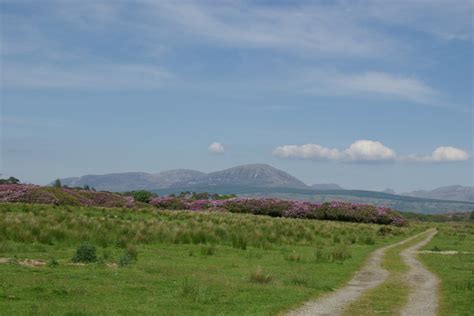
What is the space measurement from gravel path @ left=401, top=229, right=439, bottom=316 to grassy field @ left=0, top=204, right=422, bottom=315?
218 cm

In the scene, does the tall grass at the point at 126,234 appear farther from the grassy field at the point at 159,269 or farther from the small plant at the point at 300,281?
the small plant at the point at 300,281

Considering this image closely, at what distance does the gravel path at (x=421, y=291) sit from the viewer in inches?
507

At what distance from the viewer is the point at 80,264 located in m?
17.3

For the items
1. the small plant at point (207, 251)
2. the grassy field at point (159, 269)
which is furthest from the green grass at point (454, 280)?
the small plant at point (207, 251)

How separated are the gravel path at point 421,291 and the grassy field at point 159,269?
7.16 feet

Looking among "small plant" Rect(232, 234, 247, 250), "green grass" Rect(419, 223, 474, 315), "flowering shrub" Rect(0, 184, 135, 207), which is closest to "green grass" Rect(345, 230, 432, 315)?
"green grass" Rect(419, 223, 474, 315)

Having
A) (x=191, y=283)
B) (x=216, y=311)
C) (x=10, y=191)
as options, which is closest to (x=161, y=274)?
(x=191, y=283)

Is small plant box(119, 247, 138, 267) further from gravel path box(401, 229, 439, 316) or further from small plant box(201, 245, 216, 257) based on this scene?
gravel path box(401, 229, 439, 316)

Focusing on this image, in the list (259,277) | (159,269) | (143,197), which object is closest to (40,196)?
(143,197)

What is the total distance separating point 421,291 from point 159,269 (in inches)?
315

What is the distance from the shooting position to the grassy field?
12305 millimetres

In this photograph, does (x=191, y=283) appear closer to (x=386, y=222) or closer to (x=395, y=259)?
(x=395, y=259)

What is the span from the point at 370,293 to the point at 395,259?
994 centimetres

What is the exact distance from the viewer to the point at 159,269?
17266 mm
